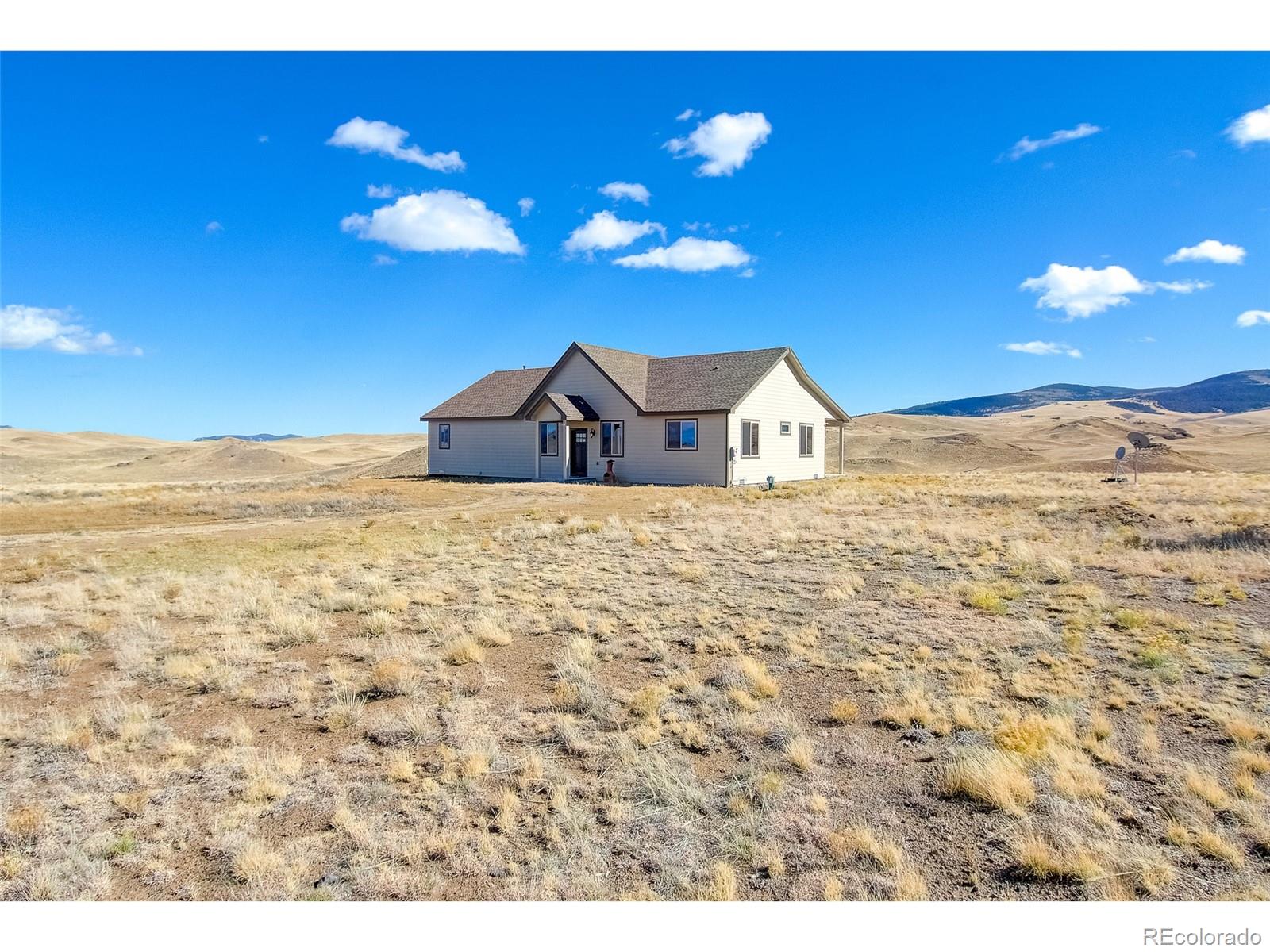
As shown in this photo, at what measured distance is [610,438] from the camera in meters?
31.7

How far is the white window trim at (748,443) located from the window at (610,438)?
542 centimetres

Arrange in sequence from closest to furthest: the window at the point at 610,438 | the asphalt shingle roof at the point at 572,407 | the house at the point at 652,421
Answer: the house at the point at 652,421, the asphalt shingle roof at the point at 572,407, the window at the point at 610,438

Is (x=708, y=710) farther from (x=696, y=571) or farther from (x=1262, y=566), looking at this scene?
(x=1262, y=566)

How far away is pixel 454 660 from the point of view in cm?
776

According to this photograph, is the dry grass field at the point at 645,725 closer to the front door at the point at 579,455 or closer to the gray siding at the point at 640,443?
the gray siding at the point at 640,443

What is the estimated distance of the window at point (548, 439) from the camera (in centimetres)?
3209

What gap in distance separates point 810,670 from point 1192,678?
3544 millimetres

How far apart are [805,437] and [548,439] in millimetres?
12498

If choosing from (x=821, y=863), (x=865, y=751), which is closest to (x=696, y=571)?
(x=865, y=751)

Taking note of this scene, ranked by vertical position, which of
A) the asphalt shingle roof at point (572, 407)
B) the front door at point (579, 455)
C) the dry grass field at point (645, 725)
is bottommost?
the dry grass field at point (645, 725)

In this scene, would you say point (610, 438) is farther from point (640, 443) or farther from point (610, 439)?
point (640, 443)

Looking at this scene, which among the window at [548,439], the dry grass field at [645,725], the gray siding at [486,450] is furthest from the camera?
the gray siding at [486,450]

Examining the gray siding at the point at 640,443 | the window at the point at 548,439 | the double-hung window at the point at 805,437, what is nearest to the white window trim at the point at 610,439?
the gray siding at the point at 640,443

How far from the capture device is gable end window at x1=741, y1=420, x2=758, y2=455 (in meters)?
29.2
